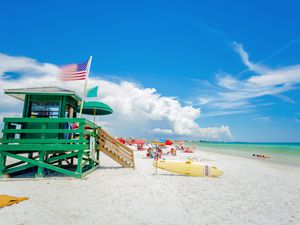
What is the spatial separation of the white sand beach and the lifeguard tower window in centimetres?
301

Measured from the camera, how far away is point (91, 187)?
6898 mm

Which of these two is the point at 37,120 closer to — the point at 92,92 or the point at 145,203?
the point at 92,92

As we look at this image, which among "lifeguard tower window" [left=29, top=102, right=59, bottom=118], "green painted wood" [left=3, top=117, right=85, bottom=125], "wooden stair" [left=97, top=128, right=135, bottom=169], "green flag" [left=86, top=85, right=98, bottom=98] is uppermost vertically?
"green flag" [left=86, top=85, right=98, bottom=98]

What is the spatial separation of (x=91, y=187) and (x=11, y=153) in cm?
422

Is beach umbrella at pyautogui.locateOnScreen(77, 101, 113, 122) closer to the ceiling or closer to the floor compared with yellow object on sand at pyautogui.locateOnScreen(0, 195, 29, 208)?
closer to the ceiling

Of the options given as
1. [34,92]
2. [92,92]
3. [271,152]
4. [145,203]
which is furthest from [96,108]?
[271,152]

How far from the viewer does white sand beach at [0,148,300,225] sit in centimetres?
429

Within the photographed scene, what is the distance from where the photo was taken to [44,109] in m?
9.23

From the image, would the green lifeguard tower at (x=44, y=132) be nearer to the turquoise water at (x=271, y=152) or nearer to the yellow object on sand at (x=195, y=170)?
the yellow object on sand at (x=195, y=170)

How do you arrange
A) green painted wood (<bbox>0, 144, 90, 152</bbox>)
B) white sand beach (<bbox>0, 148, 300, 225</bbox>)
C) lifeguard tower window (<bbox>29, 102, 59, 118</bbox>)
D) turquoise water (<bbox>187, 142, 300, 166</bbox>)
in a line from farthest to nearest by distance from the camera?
1. turquoise water (<bbox>187, 142, 300, 166</bbox>)
2. lifeguard tower window (<bbox>29, 102, 59, 118</bbox>)
3. green painted wood (<bbox>0, 144, 90, 152</bbox>)
4. white sand beach (<bbox>0, 148, 300, 225</bbox>)

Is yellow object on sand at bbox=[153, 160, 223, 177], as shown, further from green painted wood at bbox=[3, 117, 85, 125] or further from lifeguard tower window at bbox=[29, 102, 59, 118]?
lifeguard tower window at bbox=[29, 102, 59, 118]

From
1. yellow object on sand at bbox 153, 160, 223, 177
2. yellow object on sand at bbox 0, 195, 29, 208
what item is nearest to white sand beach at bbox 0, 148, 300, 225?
yellow object on sand at bbox 0, 195, 29, 208

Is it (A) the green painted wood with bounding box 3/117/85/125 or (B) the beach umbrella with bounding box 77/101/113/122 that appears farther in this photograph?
(B) the beach umbrella with bounding box 77/101/113/122

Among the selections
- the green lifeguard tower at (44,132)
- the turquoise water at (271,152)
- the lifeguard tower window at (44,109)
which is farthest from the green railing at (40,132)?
the turquoise water at (271,152)
